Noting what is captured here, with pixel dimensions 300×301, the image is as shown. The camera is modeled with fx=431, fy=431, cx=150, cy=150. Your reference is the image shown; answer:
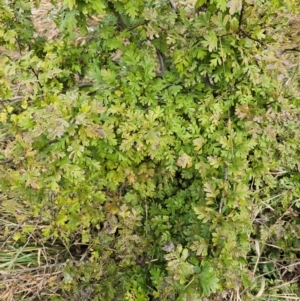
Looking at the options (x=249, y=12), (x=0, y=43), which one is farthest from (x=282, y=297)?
(x=0, y=43)

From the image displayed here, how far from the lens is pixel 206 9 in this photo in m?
1.83

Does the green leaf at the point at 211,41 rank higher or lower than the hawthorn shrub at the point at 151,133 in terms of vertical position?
higher

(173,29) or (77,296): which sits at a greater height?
(173,29)

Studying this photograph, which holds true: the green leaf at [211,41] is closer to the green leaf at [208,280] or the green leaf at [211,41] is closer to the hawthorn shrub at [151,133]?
the hawthorn shrub at [151,133]

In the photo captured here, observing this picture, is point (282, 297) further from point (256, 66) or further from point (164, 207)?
point (256, 66)

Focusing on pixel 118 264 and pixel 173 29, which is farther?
pixel 118 264

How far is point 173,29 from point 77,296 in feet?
4.42

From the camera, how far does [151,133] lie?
1837 millimetres

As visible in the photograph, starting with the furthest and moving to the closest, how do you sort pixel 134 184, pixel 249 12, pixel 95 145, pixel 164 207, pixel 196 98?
pixel 164 207 → pixel 134 184 → pixel 196 98 → pixel 95 145 → pixel 249 12

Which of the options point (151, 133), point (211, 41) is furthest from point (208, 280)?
point (211, 41)

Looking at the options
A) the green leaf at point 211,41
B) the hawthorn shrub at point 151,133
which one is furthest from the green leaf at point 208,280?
the green leaf at point 211,41

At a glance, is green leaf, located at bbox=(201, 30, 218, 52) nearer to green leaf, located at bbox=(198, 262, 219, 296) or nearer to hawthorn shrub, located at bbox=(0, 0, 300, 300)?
hawthorn shrub, located at bbox=(0, 0, 300, 300)

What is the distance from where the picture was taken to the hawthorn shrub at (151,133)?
67.7 inches

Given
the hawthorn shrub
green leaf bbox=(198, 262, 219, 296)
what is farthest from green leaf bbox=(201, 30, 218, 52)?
green leaf bbox=(198, 262, 219, 296)
